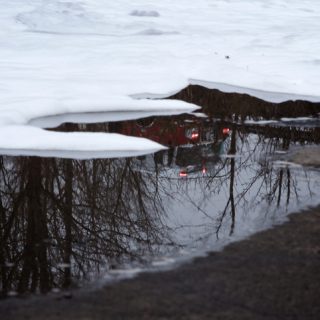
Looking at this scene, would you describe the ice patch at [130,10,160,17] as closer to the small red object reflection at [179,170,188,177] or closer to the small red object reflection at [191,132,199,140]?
the small red object reflection at [191,132,199,140]

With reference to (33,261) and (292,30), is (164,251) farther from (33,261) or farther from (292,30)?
(292,30)

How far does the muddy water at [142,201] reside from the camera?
9.42ft

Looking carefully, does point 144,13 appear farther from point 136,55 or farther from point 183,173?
point 183,173

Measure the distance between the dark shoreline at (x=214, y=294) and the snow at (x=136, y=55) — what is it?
2.05 m

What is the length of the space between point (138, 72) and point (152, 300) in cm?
572

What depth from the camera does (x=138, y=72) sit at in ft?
25.7

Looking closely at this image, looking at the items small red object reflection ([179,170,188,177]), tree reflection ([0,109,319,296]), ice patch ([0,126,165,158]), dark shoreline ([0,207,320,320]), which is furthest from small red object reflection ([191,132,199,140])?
dark shoreline ([0,207,320,320])

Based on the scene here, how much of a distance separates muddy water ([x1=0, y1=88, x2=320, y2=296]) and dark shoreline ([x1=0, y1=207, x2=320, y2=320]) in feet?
0.51

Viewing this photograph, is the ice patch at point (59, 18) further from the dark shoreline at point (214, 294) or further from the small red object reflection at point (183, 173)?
the dark shoreline at point (214, 294)

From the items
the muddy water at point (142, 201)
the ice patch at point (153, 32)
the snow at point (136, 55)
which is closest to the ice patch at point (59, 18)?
the snow at point (136, 55)

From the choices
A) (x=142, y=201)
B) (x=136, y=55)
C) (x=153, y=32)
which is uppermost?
(x=153, y=32)

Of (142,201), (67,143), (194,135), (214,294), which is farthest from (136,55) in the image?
(214,294)

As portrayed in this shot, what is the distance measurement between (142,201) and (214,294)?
1418 mm

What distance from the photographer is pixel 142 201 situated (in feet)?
12.6
